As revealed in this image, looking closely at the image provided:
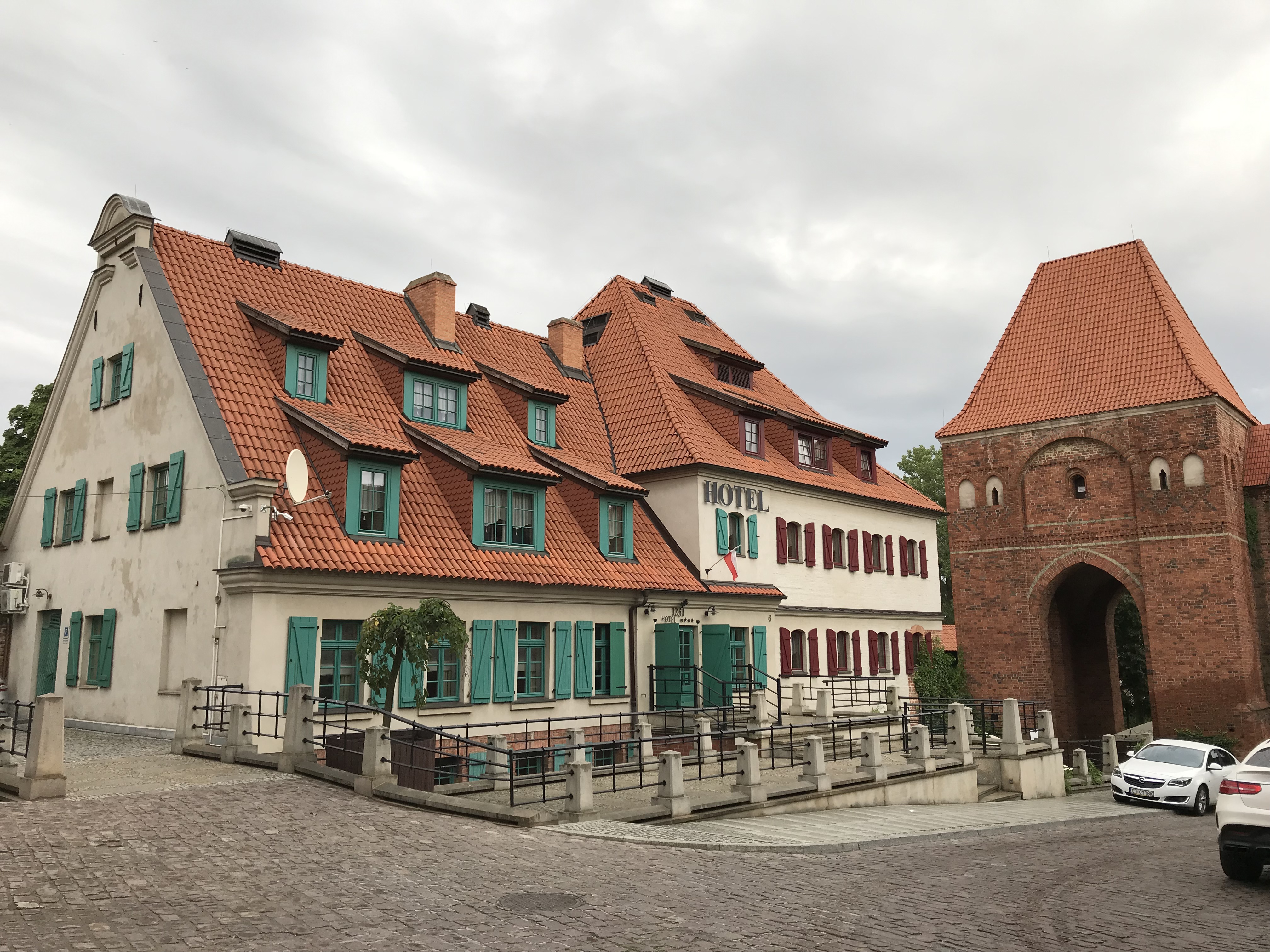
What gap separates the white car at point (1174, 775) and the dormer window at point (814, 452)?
12737mm

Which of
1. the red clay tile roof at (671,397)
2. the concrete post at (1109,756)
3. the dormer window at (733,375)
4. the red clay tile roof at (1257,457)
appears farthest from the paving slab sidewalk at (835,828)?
the red clay tile roof at (1257,457)

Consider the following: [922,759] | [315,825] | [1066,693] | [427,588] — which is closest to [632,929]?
[315,825]

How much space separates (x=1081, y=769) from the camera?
29.9 meters

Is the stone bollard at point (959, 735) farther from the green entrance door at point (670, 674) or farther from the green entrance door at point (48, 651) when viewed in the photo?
the green entrance door at point (48, 651)

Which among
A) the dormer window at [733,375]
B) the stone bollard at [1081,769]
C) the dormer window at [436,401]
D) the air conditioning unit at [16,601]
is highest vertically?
the dormer window at [733,375]

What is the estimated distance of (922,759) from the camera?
839 inches

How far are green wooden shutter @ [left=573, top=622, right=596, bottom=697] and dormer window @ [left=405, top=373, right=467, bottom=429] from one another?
5.76 meters

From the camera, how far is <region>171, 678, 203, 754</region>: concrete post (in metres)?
17.3

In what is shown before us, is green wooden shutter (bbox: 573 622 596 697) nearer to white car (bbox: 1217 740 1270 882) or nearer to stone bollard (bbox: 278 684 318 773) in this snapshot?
stone bollard (bbox: 278 684 318 773)

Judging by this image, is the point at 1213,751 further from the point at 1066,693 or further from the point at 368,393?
the point at 368,393

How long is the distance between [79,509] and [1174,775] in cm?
2584

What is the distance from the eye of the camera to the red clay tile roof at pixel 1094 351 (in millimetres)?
34719

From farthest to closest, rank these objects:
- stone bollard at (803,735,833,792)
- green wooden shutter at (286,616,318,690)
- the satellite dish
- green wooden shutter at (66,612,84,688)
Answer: green wooden shutter at (66,612,84,688) → the satellite dish → green wooden shutter at (286,616,318,690) → stone bollard at (803,735,833,792)

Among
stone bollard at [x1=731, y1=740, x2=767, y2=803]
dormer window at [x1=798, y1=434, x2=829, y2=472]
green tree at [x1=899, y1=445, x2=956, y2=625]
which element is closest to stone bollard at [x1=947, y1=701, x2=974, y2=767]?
stone bollard at [x1=731, y1=740, x2=767, y2=803]
